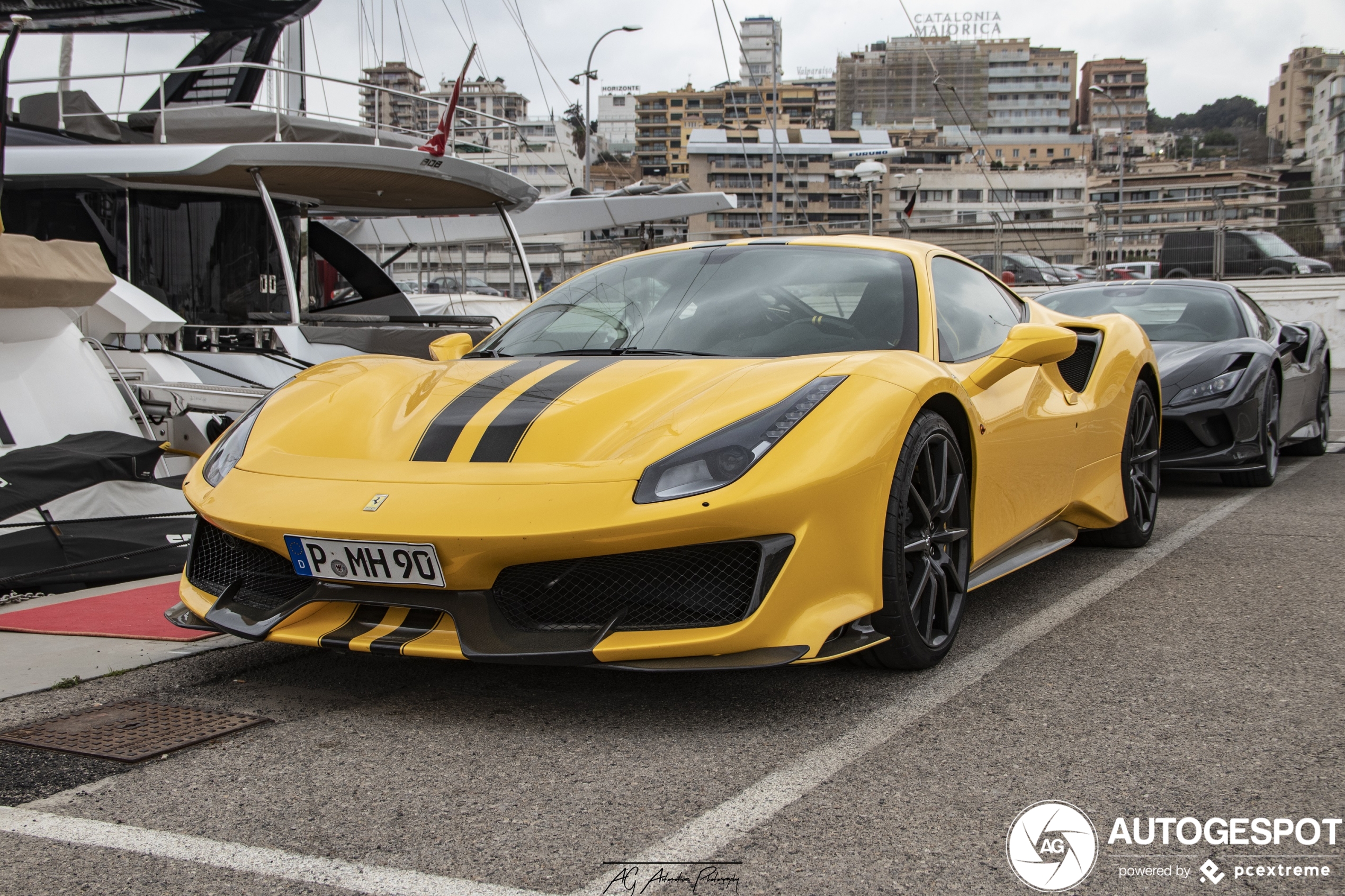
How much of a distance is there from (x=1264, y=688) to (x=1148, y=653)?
0.40 meters

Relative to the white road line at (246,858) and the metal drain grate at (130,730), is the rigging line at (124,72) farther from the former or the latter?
the white road line at (246,858)

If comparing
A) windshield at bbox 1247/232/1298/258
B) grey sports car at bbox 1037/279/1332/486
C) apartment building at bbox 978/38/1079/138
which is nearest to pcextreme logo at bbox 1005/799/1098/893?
grey sports car at bbox 1037/279/1332/486

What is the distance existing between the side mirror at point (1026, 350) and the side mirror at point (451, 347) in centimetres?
176

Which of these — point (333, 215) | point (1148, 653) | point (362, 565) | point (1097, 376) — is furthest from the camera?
point (333, 215)

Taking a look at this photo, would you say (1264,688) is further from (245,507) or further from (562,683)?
(245,507)

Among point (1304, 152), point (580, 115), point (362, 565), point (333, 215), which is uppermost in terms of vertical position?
point (1304, 152)

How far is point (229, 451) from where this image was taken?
3334 mm

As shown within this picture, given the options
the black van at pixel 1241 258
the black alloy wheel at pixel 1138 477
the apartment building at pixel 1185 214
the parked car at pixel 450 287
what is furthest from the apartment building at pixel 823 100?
the black alloy wheel at pixel 1138 477

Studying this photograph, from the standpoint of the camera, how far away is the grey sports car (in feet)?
21.6

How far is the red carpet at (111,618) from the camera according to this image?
376 cm

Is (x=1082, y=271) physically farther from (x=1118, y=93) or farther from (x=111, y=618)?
(x=1118, y=93)

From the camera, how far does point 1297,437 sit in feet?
26.9

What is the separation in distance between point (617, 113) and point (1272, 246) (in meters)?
143

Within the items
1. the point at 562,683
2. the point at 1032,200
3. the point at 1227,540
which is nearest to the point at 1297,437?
the point at 1227,540
